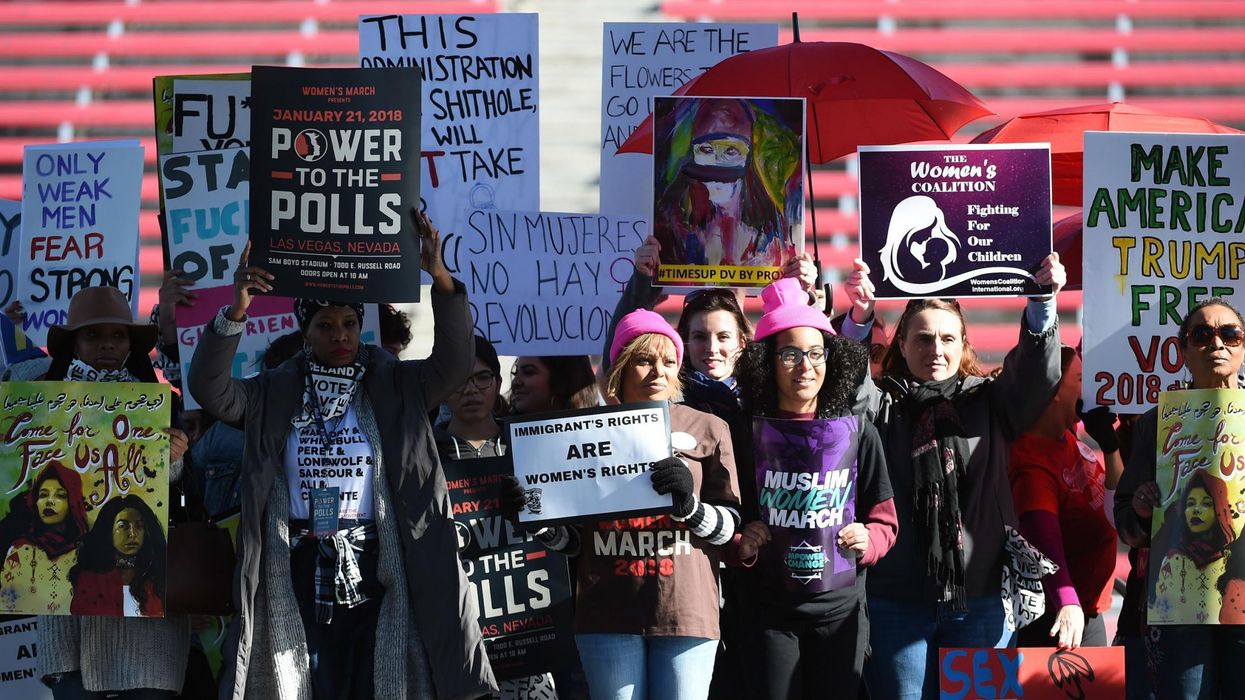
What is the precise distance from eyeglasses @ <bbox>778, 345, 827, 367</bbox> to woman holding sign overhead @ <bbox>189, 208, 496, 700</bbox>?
2.90ft

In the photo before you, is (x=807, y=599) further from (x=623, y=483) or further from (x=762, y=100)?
(x=762, y=100)

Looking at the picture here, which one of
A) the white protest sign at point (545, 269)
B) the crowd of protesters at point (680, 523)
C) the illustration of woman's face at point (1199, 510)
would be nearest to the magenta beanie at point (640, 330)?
the crowd of protesters at point (680, 523)

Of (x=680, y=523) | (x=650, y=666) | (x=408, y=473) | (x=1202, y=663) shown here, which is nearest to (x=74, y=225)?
(x=408, y=473)

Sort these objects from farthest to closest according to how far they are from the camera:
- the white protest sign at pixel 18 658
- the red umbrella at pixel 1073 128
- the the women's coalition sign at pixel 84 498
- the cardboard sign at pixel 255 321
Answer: the red umbrella at pixel 1073 128, the cardboard sign at pixel 255 321, the white protest sign at pixel 18 658, the the women's coalition sign at pixel 84 498

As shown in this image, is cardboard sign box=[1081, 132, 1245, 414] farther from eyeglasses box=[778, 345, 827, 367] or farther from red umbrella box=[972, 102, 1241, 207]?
eyeglasses box=[778, 345, 827, 367]

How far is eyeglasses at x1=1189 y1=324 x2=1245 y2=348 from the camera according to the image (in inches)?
168

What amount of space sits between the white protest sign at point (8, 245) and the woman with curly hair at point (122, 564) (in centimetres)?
198

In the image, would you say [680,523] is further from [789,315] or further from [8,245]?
[8,245]

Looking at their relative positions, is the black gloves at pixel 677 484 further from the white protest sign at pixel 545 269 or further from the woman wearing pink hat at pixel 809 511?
the white protest sign at pixel 545 269

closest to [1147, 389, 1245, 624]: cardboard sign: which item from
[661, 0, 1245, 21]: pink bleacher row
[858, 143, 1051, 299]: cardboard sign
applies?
[858, 143, 1051, 299]: cardboard sign

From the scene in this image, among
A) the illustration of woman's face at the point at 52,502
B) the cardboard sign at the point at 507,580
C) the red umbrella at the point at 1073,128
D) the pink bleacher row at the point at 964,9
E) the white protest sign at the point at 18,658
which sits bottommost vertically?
the white protest sign at the point at 18,658

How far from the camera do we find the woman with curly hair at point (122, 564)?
13.2ft

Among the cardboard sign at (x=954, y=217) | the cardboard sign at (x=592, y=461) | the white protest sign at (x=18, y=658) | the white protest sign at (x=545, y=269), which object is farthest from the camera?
the white protest sign at (x=545, y=269)

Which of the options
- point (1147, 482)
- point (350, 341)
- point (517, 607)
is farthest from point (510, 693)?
point (1147, 482)
